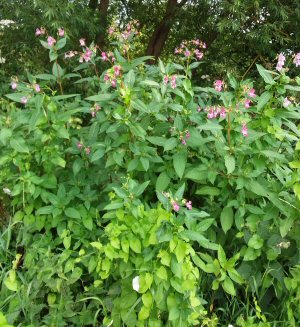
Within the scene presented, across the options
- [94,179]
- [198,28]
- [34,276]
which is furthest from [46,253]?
[198,28]

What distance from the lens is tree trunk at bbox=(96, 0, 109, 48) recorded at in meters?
5.88

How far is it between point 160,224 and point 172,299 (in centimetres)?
32

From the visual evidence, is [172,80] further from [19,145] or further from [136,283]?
[136,283]

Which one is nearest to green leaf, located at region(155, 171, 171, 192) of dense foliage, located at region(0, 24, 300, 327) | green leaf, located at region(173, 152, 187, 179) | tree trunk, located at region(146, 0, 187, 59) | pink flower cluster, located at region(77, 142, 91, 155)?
dense foliage, located at region(0, 24, 300, 327)

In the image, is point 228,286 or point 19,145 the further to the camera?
point 19,145

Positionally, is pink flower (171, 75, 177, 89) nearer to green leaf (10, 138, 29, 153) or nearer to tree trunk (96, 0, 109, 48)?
green leaf (10, 138, 29, 153)

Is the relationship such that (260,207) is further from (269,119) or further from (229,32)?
(229,32)

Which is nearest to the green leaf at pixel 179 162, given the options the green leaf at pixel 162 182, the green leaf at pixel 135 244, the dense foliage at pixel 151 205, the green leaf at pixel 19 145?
the dense foliage at pixel 151 205

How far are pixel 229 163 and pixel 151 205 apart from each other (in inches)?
20.8

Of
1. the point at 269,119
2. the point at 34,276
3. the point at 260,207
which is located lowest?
the point at 34,276

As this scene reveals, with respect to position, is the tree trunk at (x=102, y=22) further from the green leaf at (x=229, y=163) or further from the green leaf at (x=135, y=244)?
the green leaf at (x=135, y=244)

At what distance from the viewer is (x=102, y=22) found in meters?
6.02

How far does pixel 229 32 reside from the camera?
5.67 metres

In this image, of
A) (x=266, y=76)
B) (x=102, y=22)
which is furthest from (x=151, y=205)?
(x=102, y=22)
